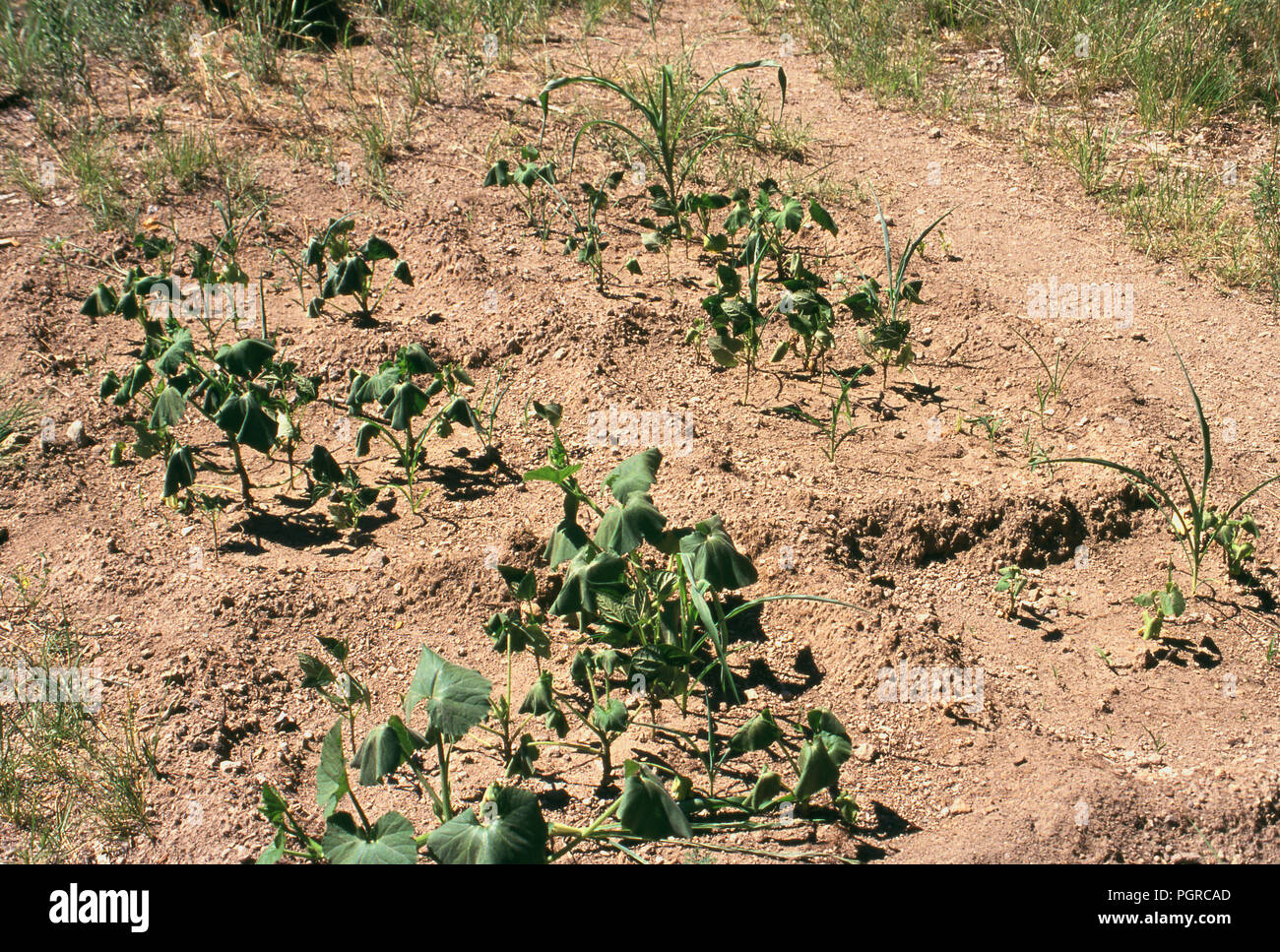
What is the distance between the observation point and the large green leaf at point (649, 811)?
1834mm

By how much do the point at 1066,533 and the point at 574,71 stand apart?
10.8 ft

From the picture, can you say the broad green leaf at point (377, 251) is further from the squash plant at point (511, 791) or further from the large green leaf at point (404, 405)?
the squash plant at point (511, 791)

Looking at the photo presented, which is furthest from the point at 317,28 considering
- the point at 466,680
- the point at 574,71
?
the point at 466,680

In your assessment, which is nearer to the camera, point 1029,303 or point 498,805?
point 498,805

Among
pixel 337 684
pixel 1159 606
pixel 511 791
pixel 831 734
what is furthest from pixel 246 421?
pixel 1159 606

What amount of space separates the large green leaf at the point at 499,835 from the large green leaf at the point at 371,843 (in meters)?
0.04

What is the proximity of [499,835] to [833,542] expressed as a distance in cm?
128

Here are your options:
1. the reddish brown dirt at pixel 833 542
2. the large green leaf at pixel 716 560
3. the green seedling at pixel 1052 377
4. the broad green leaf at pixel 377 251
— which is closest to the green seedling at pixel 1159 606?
the reddish brown dirt at pixel 833 542

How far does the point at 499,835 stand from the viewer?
1.76m

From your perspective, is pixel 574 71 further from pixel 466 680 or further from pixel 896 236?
pixel 466 680

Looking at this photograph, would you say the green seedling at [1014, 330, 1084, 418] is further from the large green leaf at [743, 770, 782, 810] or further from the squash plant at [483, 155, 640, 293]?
the large green leaf at [743, 770, 782, 810]

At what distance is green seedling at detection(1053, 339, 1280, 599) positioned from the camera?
8.47 feet

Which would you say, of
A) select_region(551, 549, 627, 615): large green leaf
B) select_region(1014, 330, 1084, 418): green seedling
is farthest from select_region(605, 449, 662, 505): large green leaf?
select_region(1014, 330, 1084, 418): green seedling

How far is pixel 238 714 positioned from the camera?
→ 7.98 feet
